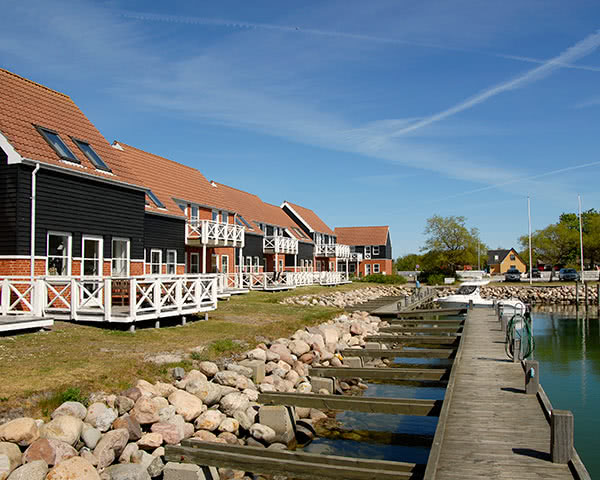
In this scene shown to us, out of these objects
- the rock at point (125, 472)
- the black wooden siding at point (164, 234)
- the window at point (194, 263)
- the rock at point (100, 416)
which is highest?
the black wooden siding at point (164, 234)

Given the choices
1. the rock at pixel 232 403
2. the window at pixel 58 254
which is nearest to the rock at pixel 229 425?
the rock at pixel 232 403

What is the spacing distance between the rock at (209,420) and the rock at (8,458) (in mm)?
3389

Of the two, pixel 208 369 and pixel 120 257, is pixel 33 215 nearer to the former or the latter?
pixel 120 257

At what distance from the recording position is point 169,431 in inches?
372

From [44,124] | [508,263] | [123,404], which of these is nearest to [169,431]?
[123,404]

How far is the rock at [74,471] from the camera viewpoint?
742cm

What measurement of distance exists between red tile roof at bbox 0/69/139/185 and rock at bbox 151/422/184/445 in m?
10.5

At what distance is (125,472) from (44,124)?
575 inches

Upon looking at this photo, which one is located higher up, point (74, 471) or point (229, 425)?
point (74, 471)

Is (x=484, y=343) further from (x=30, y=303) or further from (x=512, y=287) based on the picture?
(x=512, y=287)

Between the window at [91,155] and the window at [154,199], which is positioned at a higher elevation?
the window at [91,155]

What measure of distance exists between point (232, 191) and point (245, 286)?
12484mm

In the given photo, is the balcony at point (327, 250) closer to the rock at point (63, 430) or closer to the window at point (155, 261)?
the window at point (155, 261)

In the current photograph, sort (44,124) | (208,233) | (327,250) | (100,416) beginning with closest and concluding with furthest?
(100,416), (44,124), (208,233), (327,250)
